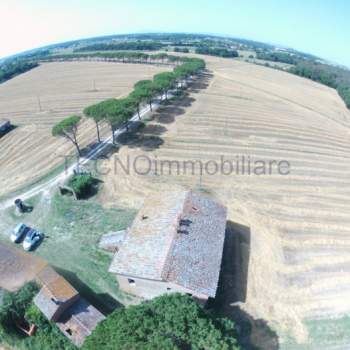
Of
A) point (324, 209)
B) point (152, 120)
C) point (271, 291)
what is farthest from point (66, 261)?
point (152, 120)

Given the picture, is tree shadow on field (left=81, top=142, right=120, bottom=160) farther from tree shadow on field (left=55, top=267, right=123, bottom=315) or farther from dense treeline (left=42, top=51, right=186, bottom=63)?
dense treeline (left=42, top=51, right=186, bottom=63)

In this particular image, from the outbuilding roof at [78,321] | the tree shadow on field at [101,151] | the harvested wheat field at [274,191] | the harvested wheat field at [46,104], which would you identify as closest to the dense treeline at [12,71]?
the harvested wheat field at [46,104]

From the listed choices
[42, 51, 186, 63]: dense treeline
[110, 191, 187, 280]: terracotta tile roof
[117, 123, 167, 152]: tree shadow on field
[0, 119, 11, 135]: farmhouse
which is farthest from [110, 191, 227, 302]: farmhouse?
[42, 51, 186, 63]: dense treeline

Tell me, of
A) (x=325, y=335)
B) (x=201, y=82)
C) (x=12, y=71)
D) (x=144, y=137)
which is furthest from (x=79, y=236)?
(x=12, y=71)

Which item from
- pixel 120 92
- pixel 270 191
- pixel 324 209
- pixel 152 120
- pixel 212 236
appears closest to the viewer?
pixel 212 236

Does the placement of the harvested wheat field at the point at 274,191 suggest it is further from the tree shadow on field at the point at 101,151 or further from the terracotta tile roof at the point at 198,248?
the terracotta tile roof at the point at 198,248

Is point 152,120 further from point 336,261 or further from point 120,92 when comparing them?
point 336,261

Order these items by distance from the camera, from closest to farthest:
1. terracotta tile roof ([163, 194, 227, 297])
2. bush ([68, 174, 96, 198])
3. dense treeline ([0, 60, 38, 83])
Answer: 1. terracotta tile roof ([163, 194, 227, 297])
2. bush ([68, 174, 96, 198])
3. dense treeline ([0, 60, 38, 83])
